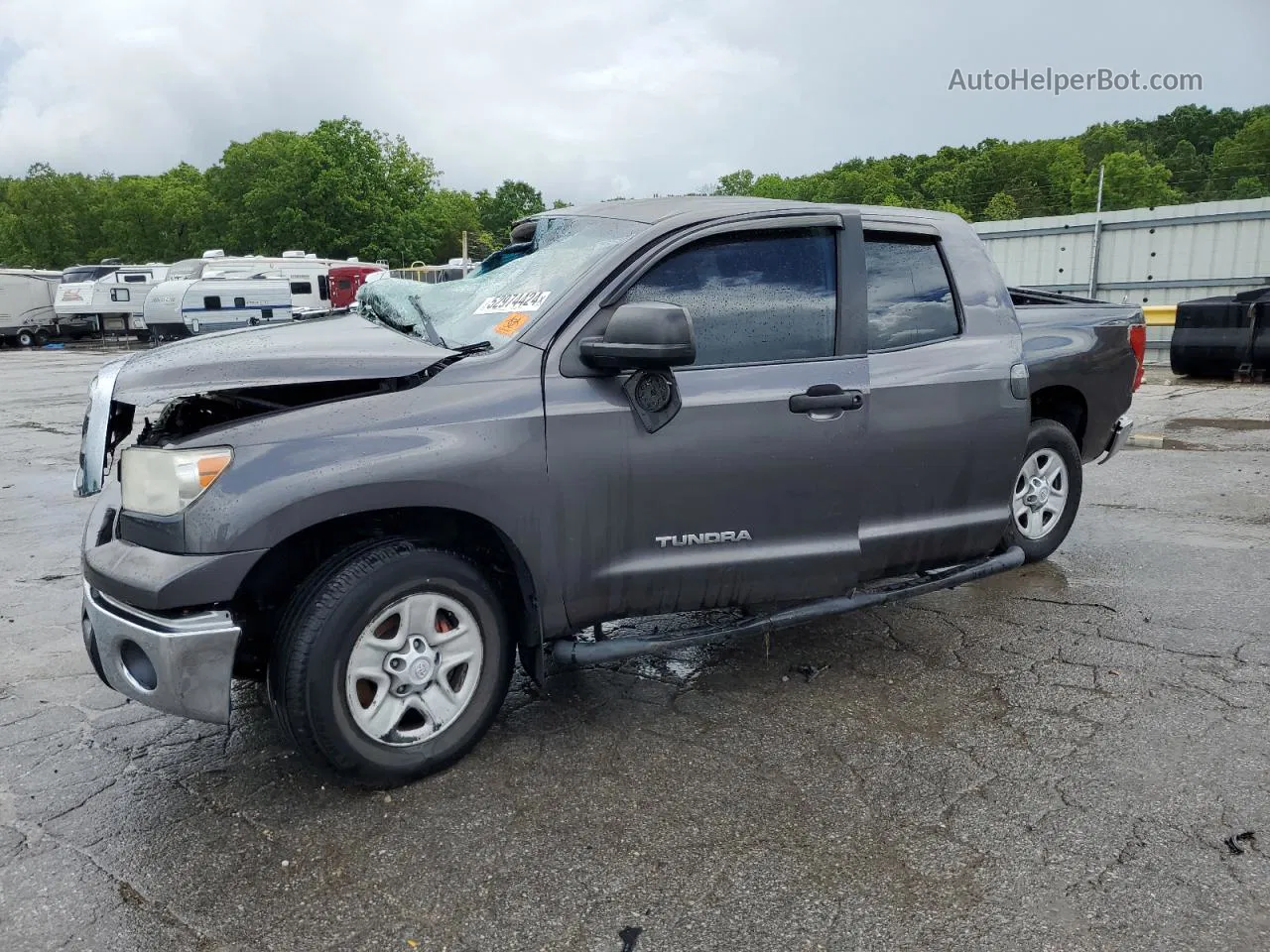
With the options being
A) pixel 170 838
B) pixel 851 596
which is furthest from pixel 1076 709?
pixel 170 838

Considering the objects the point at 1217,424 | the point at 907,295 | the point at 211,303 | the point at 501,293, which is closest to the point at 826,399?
the point at 907,295

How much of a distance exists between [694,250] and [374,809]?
7.01 feet

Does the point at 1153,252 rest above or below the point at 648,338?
above

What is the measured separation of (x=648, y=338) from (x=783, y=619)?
1212mm

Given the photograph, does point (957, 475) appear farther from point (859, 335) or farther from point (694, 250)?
point (694, 250)

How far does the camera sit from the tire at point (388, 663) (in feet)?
9.41

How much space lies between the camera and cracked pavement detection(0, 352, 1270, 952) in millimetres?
2477

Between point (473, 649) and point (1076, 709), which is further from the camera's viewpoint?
point (1076, 709)

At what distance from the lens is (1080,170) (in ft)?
281

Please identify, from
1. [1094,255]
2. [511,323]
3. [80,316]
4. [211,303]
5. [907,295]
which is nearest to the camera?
[511,323]

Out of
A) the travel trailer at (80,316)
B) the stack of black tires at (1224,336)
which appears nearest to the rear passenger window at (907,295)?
the stack of black tires at (1224,336)

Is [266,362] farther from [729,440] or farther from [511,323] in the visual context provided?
[729,440]

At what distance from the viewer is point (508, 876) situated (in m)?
2.67

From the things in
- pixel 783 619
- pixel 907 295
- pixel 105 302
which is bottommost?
pixel 783 619
